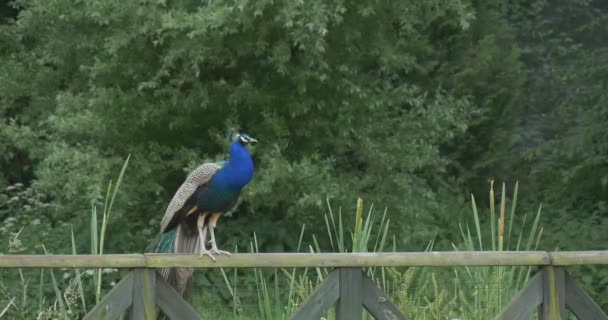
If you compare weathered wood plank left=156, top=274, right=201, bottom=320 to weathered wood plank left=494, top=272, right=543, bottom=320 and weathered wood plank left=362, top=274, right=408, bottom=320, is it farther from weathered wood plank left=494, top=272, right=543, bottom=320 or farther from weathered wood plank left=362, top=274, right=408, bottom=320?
weathered wood plank left=494, top=272, right=543, bottom=320

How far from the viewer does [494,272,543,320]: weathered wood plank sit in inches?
159

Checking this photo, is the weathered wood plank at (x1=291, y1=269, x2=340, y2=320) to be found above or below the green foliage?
above

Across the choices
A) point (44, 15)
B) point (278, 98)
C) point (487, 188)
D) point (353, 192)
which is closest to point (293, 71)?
point (278, 98)

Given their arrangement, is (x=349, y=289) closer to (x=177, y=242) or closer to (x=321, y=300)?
(x=321, y=300)

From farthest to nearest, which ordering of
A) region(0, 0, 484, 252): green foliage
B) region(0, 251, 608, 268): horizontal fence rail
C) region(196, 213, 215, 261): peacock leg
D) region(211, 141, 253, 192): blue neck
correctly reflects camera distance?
region(0, 0, 484, 252): green foliage, region(211, 141, 253, 192): blue neck, region(196, 213, 215, 261): peacock leg, region(0, 251, 608, 268): horizontal fence rail

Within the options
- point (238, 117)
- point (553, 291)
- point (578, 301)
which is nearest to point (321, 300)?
point (553, 291)

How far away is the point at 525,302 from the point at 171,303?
4.03ft

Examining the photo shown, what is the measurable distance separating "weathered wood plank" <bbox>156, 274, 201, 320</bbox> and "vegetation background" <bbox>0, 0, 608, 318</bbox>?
4.10 meters

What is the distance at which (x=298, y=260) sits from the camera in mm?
3902

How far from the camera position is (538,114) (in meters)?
13.1

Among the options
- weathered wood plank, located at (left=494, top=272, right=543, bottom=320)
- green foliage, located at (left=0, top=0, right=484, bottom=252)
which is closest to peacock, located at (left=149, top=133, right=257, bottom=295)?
weathered wood plank, located at (left=494, top=272, right=543, bottom=320)

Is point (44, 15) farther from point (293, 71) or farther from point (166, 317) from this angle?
point (166, 317)

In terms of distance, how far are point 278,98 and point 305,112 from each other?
27cm

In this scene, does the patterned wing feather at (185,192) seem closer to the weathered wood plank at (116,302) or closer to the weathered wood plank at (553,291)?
the weathered wood plank at (116,302)
